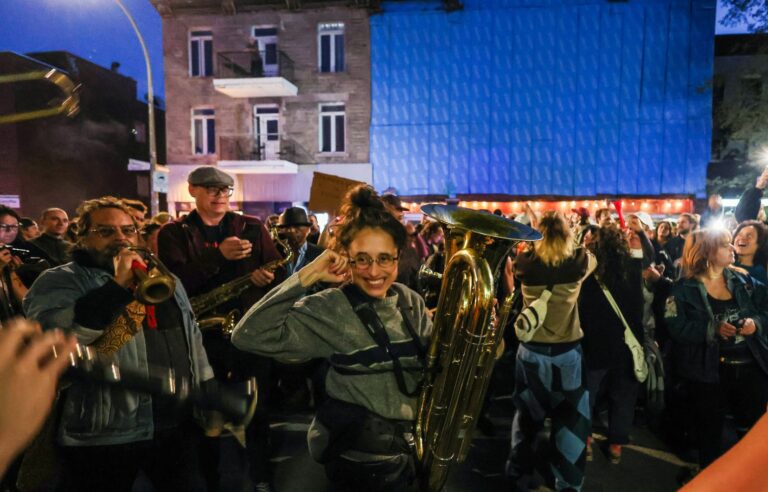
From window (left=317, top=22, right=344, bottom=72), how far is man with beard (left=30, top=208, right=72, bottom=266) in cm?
1291

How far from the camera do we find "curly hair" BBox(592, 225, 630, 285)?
4.01 m

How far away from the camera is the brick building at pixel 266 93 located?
54.2ft

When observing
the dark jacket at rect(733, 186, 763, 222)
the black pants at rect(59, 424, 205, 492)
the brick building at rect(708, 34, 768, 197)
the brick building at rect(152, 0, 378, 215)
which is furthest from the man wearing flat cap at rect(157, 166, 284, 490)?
the brick building at rect(708, 34, 768, 197)

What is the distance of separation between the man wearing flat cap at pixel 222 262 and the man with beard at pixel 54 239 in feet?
7.06

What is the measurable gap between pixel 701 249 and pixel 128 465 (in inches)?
164

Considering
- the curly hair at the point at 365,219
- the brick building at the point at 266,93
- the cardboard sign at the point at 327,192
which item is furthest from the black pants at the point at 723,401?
the brick building at the point at 266,93

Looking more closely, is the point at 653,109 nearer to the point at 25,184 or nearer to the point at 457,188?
the point at 457,188

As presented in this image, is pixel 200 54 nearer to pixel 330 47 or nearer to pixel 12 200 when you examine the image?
pixel 330 47

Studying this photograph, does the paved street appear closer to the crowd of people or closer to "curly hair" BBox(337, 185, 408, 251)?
the crowd of people

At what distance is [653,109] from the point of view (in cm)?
1511

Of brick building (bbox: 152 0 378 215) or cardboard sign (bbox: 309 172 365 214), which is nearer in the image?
cardboard sign (bbox: 309 172 365 214)

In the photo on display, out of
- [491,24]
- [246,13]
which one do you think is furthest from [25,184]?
[491,24]

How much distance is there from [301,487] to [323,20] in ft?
53.3

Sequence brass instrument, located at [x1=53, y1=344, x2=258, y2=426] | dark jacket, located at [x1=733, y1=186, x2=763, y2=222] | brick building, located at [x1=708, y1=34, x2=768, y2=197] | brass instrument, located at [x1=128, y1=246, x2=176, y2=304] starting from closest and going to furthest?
brass instrument, located at [x1=53, y1=344, x2=258, y2=426] → brass instrument, located at [x1=128, y1=246, x2=176, y2=304] → dark jacket, located at [x1=733, y1=186, x2=763, y2=222] → brick building, located at [x1=708, y1=34, x2=768, y2=197]
